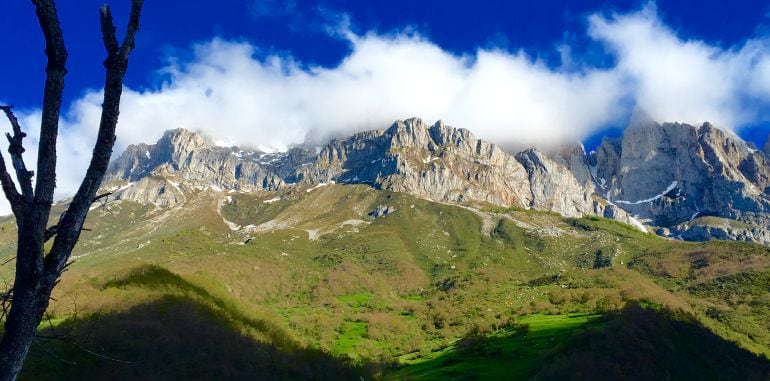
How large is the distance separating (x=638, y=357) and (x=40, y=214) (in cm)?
7779

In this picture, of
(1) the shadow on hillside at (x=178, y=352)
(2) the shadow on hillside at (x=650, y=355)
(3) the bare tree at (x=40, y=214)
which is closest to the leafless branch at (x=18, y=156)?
(3) the bare tree at (x=40, y=214)

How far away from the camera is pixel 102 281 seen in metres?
109

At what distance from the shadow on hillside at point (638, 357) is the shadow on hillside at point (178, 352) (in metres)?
29.5

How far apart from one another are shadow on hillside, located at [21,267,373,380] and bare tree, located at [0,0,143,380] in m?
62.2

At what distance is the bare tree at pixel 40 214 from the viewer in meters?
7.25

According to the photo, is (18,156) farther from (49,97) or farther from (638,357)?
(638,357)

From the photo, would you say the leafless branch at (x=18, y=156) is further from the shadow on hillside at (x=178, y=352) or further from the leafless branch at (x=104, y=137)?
the shadow on hillside at (x=178, y=352)

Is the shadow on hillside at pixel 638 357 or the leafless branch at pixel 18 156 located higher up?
the leafless branch at pixel 18 156

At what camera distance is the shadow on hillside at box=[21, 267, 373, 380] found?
228ft

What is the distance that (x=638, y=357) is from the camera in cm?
6981

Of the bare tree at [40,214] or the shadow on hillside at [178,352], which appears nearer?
the bare tree at [40,214]

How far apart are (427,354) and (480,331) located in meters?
17.5

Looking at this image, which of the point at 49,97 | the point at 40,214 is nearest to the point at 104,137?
the point at 49,97

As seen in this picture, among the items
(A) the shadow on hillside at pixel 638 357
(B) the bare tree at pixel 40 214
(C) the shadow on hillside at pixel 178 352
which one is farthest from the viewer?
(C) the shadow on hillside at pixel 178 352
